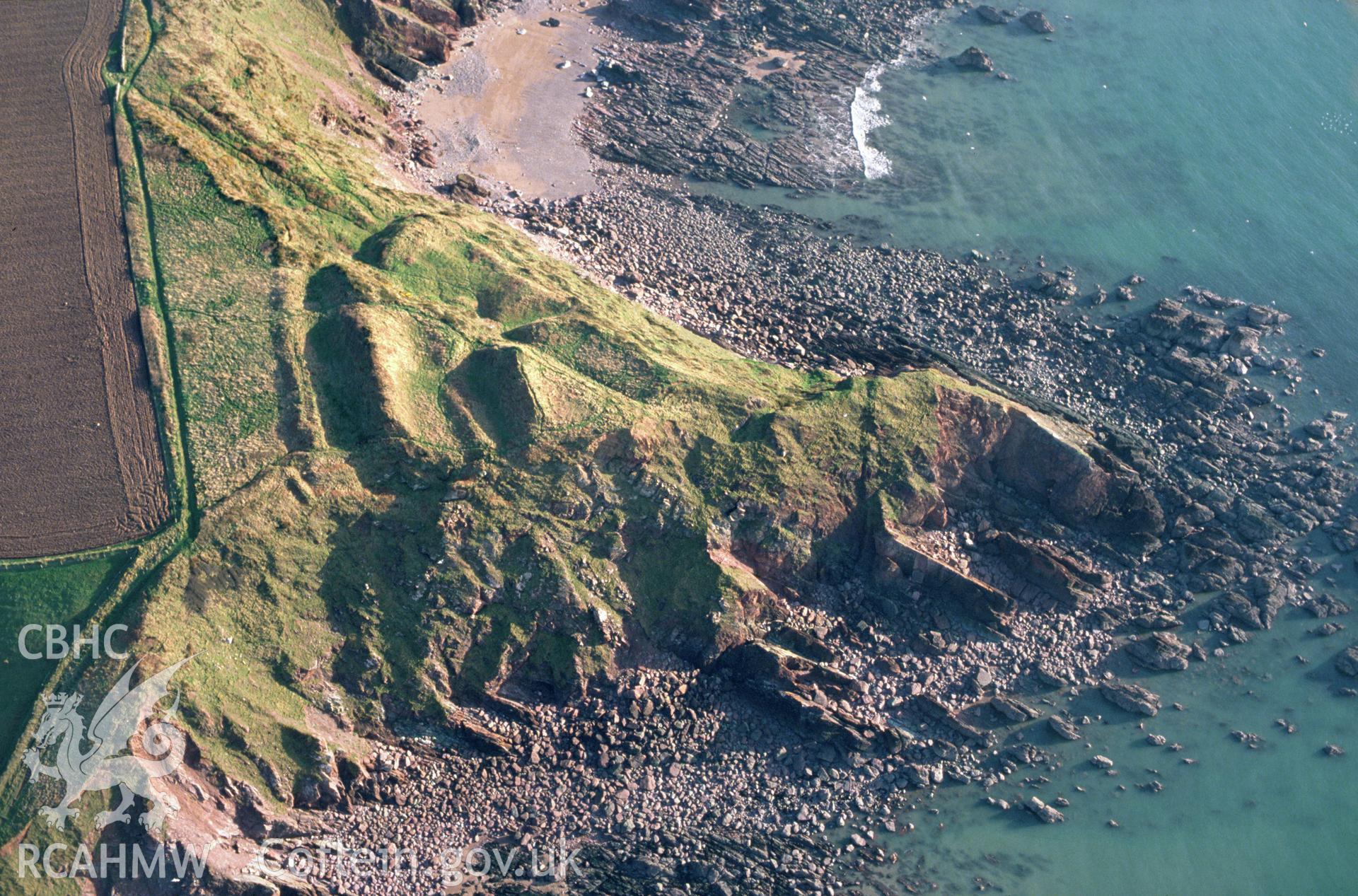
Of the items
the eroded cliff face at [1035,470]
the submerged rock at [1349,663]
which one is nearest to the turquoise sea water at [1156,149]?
the eroded cliff face at [1035,470]

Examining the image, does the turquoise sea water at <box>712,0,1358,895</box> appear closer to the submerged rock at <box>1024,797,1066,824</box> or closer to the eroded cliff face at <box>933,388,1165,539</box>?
the submerged rock at <box>1024,797,1066,824</box>

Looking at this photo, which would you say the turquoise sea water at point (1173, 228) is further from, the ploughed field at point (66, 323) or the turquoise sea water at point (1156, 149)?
the ploughed field at point (66, 323)

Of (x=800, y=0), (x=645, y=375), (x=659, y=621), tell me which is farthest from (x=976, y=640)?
(x=800, y=0)

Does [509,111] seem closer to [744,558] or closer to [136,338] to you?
[136,338]

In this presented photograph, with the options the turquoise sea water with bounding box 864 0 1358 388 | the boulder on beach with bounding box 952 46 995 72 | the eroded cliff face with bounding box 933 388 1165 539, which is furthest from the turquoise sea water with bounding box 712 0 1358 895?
the eroded cliff face with bounding box 933 388 1165 539

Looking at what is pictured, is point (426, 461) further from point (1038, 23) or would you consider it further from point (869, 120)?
point (1038, 23)

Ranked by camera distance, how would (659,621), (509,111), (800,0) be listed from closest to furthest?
(659,621), (509,111), (800,0)

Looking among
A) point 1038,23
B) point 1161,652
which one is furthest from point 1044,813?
point 1038,23
